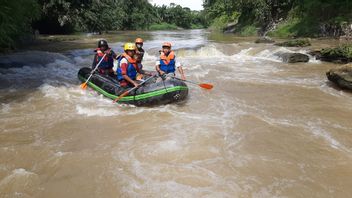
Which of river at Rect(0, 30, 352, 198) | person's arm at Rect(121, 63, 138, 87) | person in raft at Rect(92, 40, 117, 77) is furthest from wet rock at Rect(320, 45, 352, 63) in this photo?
person's arm at Rect(121, 63, 138, 87)

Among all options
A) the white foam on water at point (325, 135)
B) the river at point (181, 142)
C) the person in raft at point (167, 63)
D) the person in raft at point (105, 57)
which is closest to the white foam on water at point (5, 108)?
the river at point (181, 142)

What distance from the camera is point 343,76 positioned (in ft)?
27.4

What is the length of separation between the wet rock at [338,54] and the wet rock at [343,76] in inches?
140

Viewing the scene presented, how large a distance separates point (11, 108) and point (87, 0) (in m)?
16.2

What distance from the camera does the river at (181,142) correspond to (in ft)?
13.2

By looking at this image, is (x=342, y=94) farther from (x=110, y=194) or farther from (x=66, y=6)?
(x=66, y=6)

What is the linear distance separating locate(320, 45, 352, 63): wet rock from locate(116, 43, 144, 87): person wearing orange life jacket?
7.75m

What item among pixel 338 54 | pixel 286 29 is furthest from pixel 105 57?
pixel 286 29

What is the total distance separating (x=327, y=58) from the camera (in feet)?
41.8

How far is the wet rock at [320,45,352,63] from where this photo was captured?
11.8m

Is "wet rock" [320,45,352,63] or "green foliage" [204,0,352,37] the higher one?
"green foliage" [204,0,352,37]

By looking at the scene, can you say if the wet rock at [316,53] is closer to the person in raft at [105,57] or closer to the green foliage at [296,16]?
the green foliage at [296,16]

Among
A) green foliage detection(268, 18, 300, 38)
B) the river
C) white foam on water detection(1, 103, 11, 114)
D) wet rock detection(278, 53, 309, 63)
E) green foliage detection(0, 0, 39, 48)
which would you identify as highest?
green foliage detection(0, 0, 39, 48)

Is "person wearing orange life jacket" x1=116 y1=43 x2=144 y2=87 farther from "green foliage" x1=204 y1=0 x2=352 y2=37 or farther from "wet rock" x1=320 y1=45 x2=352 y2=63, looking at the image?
"green foliage" x1=204 y1=0 x2=352 y2=37
